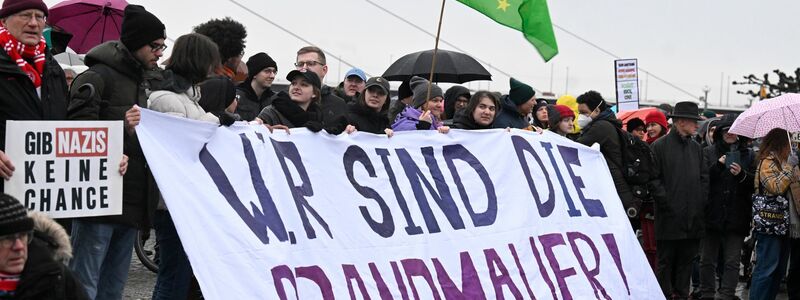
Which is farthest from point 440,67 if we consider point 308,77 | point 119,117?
point 119,117

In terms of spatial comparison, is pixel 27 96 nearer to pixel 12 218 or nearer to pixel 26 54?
pixel 26 54

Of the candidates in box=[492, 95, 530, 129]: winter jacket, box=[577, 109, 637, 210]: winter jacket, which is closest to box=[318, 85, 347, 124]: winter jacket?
box=[492, 95, 530, 129]: winter jacket

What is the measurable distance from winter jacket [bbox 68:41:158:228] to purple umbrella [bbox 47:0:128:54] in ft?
Answer: 19.2

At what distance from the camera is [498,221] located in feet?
25.2

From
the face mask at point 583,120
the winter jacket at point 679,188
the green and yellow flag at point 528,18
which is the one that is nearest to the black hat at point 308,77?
the green and yellow flag at point 528,18

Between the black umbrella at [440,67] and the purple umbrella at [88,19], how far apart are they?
292 centimetres

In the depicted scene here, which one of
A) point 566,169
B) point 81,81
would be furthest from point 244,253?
point 566,169

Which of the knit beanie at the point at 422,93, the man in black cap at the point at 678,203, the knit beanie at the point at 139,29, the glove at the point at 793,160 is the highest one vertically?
the knit beanie at the point at 139,29

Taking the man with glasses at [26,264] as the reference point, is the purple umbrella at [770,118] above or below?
above

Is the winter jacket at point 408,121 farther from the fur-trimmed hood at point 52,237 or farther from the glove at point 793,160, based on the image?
the fur-trimmed hood at point 52,237

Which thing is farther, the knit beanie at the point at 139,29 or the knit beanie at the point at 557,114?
the knit beanie at the point at 557,114

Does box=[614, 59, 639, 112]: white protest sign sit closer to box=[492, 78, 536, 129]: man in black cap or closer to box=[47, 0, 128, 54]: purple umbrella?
box=[47, 0, 128, 54]: purple umbrella

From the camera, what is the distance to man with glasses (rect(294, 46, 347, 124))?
8.88 metres

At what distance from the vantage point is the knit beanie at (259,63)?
8.66 meters
